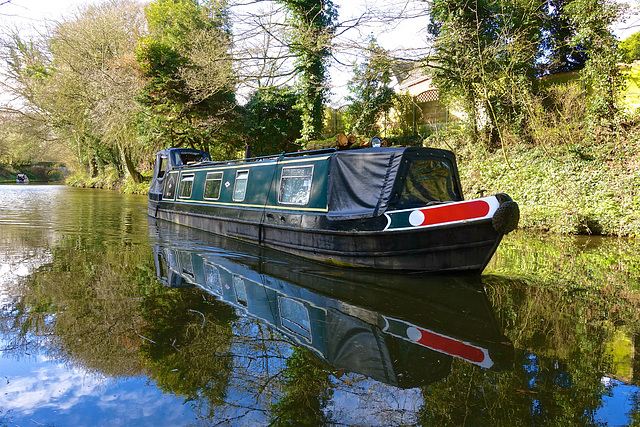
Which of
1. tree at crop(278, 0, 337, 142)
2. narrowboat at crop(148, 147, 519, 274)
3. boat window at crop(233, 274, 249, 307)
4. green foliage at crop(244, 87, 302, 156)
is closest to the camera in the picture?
boat window at crop(233, 274, 249, 307)

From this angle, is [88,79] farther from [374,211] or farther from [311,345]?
[311,345]

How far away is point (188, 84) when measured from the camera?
17.9 m

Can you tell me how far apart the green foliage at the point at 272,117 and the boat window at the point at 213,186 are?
34.1 feet

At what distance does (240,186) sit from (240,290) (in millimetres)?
4131

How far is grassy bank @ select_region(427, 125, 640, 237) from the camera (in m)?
9.63

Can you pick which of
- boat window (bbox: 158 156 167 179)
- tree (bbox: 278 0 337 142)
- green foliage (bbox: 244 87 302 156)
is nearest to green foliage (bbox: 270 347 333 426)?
boat window (bbox: 158 156 167 179)

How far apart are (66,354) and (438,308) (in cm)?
355

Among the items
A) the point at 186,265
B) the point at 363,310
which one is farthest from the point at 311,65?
the point at 363,310

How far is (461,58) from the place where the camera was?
42.2 ft

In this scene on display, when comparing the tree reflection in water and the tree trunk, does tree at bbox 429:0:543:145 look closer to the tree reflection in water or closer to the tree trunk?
the tree reflection in water

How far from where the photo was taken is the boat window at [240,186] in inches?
351

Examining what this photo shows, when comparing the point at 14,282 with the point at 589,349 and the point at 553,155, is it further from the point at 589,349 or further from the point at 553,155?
the point at 553,155

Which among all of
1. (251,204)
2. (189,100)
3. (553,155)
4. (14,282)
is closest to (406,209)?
(251,204)

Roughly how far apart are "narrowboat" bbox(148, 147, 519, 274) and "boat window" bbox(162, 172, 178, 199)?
4031 millimetres
